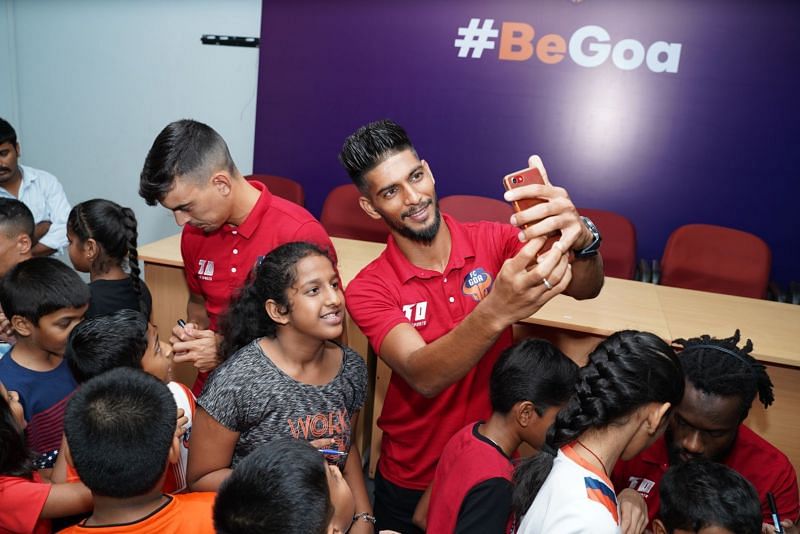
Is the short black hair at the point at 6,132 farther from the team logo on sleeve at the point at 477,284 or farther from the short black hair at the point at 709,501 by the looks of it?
the short black hair at the point at 709,501

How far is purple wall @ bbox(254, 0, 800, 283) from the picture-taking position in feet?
13.1

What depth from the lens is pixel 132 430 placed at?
4.53ft

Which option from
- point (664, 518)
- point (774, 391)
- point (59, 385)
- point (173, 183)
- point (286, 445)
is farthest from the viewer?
point (774, 391)


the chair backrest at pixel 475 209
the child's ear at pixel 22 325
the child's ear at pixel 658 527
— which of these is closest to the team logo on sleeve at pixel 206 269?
the child's ear at pixel 22 325

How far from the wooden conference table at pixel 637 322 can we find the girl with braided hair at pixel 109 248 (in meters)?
0.41

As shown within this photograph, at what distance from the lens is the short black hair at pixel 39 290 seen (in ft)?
6.65

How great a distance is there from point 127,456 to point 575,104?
3.67m

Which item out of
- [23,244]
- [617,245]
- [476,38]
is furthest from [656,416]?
[476,38]

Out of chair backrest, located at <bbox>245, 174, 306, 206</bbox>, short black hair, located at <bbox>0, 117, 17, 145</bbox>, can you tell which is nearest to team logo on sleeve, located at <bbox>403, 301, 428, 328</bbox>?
chair backrest, located at <bbox>245, 174, 306, 206</bbox>

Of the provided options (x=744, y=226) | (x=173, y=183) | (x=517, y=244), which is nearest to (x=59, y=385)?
(x=173, y=183)

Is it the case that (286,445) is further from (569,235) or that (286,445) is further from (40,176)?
(40,176)

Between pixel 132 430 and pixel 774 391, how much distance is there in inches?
94.0

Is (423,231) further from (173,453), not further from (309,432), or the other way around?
(173,453)

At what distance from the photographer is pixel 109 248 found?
275 cm
